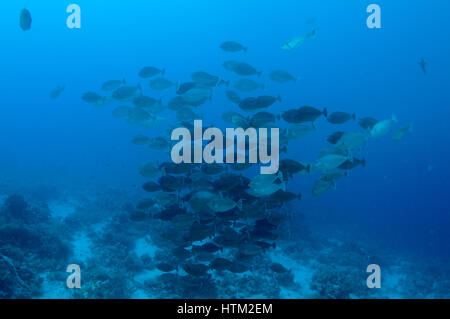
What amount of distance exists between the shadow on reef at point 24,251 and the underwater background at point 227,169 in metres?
0.04

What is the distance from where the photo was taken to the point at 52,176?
2427 cm

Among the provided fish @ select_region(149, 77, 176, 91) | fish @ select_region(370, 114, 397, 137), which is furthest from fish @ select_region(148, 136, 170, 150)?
fish @ select_region(370, 114, 397, 137)

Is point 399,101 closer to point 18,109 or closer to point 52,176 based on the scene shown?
point 52,176

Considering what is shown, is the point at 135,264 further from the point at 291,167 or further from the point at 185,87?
the point at 291,167

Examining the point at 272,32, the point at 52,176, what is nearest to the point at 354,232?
the point at 52,176

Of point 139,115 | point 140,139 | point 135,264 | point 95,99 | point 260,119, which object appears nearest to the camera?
point 260,119

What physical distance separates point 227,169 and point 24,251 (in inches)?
260

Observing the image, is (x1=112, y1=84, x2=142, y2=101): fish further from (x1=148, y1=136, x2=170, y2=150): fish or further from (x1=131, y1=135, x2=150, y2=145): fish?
(x1=148, y1=136, x2=170, y2=150): fish

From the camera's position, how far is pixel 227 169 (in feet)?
22.6

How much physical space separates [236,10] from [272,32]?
14.1m

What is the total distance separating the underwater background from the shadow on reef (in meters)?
0.04

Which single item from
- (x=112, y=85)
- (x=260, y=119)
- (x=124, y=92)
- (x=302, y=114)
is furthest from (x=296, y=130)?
(x=112, y=85)

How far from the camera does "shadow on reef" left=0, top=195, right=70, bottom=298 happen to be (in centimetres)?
711

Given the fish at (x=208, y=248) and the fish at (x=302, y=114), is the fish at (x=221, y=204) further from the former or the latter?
the fish at (x=302, y=114)
